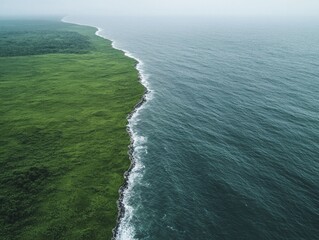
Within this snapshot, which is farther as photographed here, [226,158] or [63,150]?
[63,150]

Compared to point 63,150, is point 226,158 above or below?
above

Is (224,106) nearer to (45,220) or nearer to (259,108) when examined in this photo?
(259,108)

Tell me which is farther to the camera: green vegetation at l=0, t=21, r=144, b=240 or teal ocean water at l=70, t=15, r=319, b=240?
green vegetation at l=0, t=21, r=144, b=240

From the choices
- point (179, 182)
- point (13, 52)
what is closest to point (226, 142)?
point (179, 182)

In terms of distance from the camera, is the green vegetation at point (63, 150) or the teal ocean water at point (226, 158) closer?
the teal ocean water at point (226, 158)
